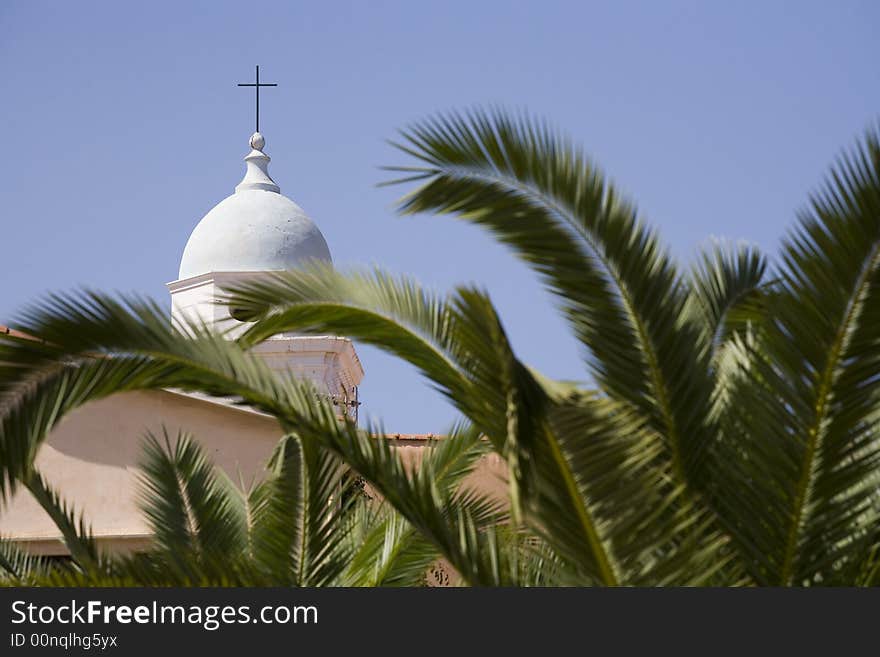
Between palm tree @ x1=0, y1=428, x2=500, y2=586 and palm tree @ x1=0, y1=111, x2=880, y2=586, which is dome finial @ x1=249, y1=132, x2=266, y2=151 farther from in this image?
palm tree @ x1=0, y1=111, x2=880, y2=586

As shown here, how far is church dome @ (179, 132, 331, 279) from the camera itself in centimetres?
2023

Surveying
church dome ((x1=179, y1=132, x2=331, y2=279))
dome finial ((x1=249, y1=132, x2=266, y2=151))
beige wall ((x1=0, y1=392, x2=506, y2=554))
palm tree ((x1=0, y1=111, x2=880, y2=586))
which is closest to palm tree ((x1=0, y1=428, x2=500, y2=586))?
palm tree ((x1=0, y1=111, x2=880, y2=586))

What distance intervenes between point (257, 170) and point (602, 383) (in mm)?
16392

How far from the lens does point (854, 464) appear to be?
5.84 meters

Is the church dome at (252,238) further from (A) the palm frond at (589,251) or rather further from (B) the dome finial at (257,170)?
(A) the palm frond at (589,251)

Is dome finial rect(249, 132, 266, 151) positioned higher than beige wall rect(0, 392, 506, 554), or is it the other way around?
dome finial rect(249, 132, 266, 151)

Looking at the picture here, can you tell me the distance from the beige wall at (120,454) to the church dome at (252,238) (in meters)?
5.39

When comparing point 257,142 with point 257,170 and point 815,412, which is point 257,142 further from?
point 815,412

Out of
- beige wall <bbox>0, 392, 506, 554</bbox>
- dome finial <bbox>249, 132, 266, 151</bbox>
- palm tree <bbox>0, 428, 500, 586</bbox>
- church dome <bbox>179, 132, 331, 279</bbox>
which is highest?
dome finial <bbox>249, 132, 266, 151</bbox>

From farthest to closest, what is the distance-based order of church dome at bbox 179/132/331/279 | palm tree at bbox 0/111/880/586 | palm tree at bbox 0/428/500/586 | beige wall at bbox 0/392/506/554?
church dome at bbox 179/132/331/279, beige wall at bbox 0/392/506/554, palm tree at bbox 0/428/500/586, palm tree at bbox 0/111/880/586

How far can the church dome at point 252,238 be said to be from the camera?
20.2 m

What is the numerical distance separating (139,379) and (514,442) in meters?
1.62

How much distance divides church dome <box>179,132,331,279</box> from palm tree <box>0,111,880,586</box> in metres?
14.1

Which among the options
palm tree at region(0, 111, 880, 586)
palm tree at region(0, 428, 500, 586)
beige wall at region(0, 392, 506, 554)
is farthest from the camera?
beige wall at region(0, 392, 506, 554)
